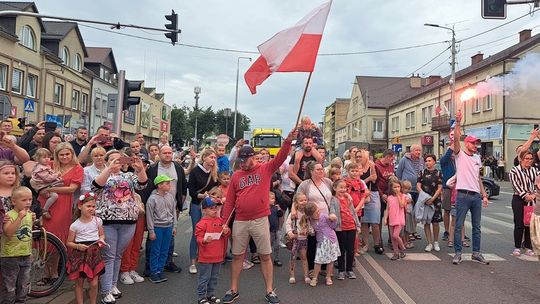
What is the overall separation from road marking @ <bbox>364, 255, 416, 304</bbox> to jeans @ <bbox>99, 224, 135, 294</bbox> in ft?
11.4

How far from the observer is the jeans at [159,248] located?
20.3ft

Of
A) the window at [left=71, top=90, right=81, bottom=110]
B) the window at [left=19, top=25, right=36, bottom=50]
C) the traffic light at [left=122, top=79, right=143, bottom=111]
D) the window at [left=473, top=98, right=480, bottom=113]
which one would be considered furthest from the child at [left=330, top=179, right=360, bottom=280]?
the window at [left=71, top=90, right=81, bottom=110]

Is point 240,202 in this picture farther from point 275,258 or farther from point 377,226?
point 377,226

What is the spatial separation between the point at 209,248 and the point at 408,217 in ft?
15.5

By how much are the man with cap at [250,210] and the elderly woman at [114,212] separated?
124 cm

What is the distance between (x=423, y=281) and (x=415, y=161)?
3.26 metres

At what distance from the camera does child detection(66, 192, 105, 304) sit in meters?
4.71

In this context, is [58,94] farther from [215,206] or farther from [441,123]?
[441,123]

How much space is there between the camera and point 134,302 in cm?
528

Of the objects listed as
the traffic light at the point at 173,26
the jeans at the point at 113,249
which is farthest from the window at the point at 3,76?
the jeans at the point at 113,249

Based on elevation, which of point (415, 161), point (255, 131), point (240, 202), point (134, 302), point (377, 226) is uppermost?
point (255, 131)

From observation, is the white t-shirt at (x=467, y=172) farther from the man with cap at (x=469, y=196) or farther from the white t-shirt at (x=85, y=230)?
the white t-shirt at (x=85, y=230)

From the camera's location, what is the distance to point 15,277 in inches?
172

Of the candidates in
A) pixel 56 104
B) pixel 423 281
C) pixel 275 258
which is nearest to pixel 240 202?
pixel 275 258
